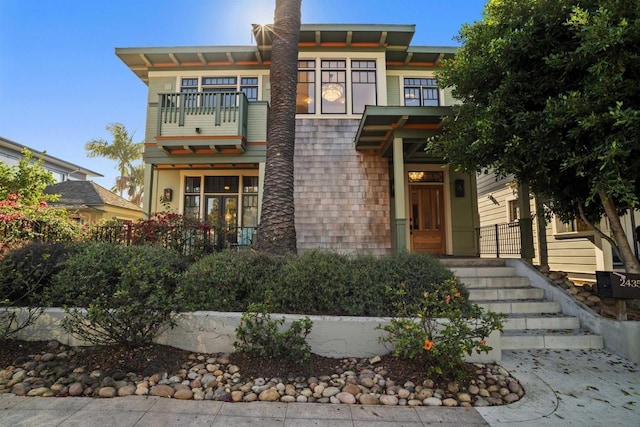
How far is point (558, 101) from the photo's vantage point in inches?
172

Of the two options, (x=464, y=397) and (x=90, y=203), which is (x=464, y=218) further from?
(x=90, y=203)

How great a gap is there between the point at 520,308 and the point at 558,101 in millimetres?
3074

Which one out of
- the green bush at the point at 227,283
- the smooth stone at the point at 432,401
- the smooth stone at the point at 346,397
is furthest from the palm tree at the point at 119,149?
the smooth stone at the point at 432,401

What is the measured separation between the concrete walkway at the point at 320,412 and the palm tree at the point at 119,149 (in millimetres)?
22706

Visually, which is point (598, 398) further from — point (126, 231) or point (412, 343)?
point (126, 231)

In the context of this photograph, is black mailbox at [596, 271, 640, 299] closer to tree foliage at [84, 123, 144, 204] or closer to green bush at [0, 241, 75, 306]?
green bush at [0, 241, 75, 306]

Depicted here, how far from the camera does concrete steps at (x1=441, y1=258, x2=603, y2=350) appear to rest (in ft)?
14.2

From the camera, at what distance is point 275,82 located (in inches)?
243

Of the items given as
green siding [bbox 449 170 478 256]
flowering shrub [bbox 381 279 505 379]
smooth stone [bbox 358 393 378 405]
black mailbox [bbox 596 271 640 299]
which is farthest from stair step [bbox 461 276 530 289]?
green siding [bbox 449 170 478 256]

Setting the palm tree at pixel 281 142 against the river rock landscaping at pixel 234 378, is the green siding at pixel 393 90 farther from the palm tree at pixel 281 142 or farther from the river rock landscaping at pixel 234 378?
the river rock landscaping at pixel 234 378

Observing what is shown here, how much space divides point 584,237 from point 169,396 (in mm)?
9884

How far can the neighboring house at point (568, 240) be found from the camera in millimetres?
7281

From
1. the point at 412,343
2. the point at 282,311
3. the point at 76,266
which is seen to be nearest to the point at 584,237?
the point at 412,343

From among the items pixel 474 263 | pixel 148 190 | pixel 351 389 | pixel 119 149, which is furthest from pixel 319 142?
pixel 119 149
